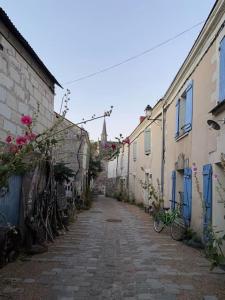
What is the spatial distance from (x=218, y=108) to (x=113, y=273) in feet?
11.3

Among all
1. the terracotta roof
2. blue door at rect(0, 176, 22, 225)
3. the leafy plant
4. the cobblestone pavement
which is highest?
the terracotta roof

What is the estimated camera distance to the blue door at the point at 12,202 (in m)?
7.12

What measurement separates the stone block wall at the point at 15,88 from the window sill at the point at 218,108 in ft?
12.3

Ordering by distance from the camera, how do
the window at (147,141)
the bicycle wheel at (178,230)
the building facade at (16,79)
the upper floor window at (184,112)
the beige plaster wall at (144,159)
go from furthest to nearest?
the window at (147,141) < the beige plaster wall at (144,159) < the upper floor window at (184,112) < the bicycle wheel at (178,230) < the building facade at (16,79)

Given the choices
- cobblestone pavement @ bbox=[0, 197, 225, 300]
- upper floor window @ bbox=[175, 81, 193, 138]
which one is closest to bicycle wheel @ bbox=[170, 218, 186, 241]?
cobblestone pavement @ bbox=[0, 197, 225, 300]

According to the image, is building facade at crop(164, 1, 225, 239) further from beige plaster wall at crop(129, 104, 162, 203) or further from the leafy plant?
the leafy plant

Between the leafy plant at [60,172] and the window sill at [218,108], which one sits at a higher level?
the window sill at [218,108]

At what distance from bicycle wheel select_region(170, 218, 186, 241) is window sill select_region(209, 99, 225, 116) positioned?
11.1 feet

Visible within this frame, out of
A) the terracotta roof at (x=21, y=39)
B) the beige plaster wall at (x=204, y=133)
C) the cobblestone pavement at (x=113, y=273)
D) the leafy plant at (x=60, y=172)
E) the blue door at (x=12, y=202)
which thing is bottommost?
the cobblestone pavement at (x=113, y=273)

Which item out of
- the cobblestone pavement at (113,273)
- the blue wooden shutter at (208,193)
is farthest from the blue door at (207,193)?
the cobblestone pavement at (113,273)

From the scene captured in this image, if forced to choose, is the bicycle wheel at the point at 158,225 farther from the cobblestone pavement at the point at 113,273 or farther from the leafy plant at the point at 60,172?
the leafy plant at the point at 60,172

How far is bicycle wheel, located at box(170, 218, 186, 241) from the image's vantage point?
31.2 feet

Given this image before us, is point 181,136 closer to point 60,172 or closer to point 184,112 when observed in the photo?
point 184,112

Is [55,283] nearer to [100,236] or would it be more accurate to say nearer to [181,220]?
[100,236]
